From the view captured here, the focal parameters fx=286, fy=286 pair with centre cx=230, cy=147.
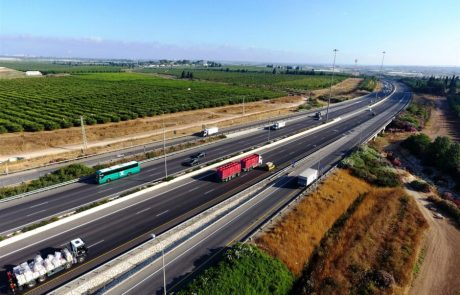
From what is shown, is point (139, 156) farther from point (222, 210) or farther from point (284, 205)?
point (284, 205)

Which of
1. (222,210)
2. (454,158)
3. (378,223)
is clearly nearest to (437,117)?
(454,158)

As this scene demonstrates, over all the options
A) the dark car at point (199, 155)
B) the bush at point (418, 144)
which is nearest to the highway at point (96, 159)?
the dark car at point (199, 155)

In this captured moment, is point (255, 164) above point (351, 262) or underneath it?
above

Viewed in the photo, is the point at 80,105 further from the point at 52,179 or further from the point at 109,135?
the point at 52,179

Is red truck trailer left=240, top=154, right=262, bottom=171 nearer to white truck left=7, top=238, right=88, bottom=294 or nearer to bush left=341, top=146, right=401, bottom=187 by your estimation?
bush left=341, top=146, right=401, bottom=187

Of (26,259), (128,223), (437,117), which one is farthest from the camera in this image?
(437,117)

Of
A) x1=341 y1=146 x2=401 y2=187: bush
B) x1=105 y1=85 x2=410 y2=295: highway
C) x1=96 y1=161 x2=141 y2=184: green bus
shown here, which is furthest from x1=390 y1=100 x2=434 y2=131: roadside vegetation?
x1=96 y1=161 x2=141 y2=184: green bus

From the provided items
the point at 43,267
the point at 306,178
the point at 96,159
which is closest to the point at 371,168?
the point at 306,178
